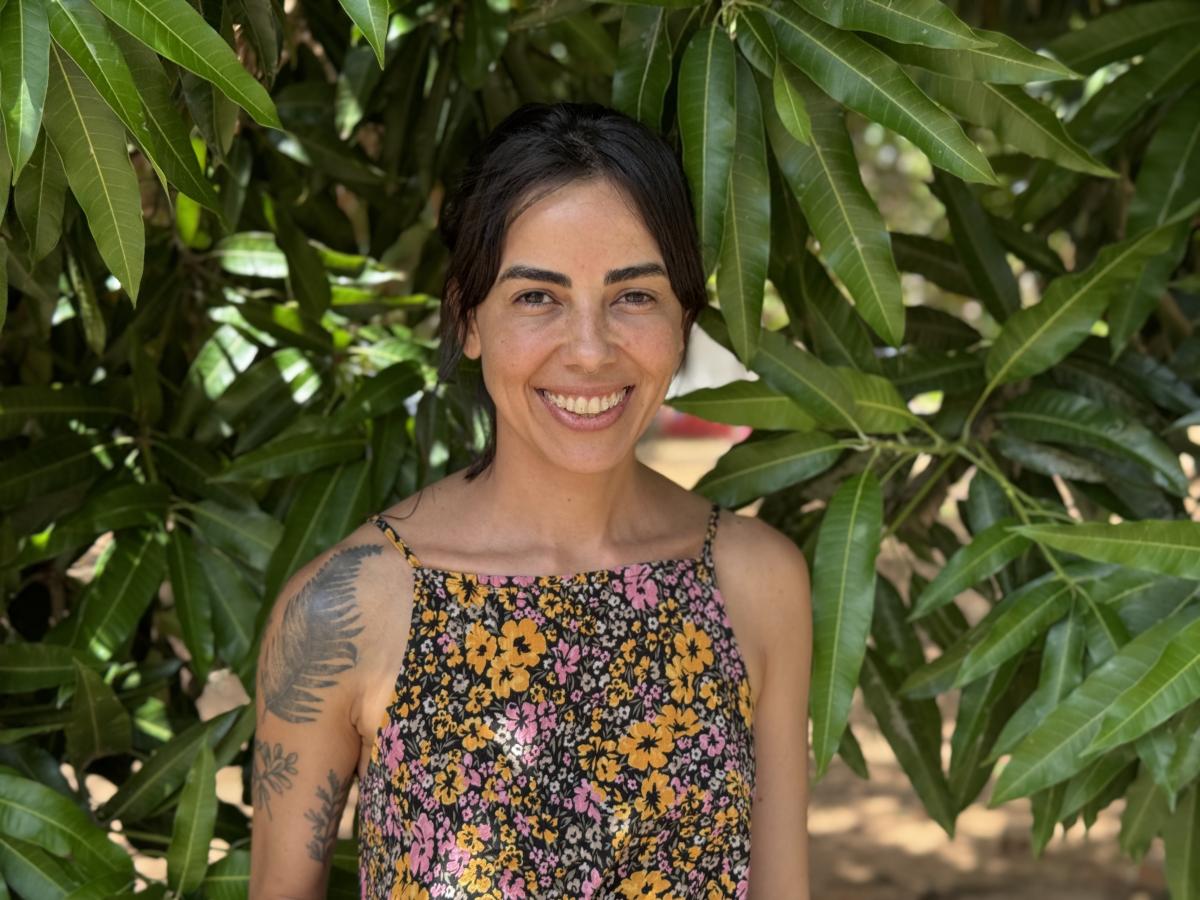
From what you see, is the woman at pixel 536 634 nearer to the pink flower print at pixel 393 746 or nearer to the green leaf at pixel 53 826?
the pink flower print at pixel 393 746

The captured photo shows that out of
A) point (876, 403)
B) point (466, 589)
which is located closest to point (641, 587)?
point (466, 589)

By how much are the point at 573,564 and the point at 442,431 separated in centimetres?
42

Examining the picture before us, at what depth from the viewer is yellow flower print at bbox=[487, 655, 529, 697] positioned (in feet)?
5.15

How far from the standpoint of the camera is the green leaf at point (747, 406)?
1.81m

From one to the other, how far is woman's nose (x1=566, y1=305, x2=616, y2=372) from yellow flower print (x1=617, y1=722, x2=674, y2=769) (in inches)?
14.5

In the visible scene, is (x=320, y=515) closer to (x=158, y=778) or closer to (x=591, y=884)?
(x=158, y=778)

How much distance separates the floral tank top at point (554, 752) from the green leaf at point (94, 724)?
428 mm

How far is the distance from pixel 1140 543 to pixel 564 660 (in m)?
0.59

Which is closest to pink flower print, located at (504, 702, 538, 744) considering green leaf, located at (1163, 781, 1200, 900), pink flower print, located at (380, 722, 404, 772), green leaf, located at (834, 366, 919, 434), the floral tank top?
the floral tank top

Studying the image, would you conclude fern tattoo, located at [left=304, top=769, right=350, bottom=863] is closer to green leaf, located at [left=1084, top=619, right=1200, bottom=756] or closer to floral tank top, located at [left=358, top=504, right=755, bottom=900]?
floral tank top, located at [left=358, top=504, right=755, bottom=900]

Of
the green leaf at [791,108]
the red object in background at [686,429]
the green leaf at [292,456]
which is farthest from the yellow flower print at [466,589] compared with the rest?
the red object in background at [686,429]

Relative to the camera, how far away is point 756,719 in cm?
173

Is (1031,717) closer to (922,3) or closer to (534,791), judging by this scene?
(534,791)

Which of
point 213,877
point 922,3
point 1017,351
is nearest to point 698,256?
point 922,3
